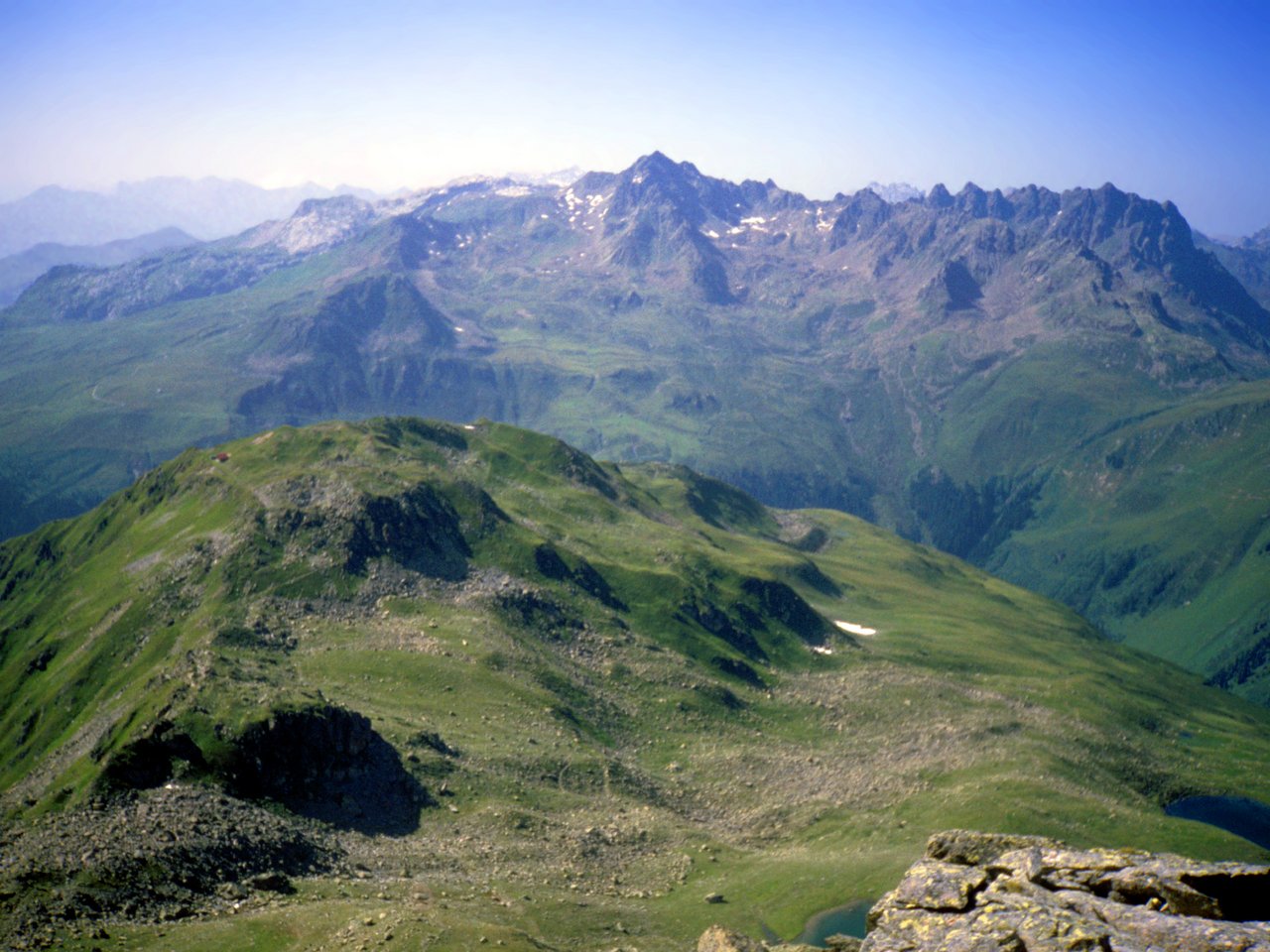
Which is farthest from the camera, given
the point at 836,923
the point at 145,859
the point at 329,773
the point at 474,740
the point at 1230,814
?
the point at 1230,814

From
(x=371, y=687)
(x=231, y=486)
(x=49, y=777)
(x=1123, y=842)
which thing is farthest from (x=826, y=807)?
(x=231, y=486)

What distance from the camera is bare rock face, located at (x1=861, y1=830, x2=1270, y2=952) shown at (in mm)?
30219

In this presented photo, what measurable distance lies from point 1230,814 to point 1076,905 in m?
147

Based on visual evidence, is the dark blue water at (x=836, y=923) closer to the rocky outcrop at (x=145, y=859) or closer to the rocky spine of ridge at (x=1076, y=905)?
the rocky outcrop at (x=145, y=859)

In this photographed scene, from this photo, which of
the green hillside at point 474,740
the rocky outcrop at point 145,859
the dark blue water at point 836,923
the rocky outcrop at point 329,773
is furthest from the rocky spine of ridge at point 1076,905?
the rocky outcrop at point 329,773

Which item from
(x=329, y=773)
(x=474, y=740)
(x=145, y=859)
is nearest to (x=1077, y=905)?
(x=145, y=859)

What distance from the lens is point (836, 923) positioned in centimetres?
9206

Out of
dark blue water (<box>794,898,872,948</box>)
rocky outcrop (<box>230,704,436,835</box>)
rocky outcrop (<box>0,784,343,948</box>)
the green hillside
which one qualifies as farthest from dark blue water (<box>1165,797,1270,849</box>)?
rocky outcrop (<box>0,784,343,948</box>)

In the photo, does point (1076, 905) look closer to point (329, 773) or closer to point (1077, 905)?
point (1077, 905)

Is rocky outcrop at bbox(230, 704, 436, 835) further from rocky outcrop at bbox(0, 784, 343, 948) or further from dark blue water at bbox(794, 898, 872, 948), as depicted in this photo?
dark blue water at bbox(794, 898, 872, 948)

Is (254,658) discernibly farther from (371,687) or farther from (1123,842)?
(1123,842)

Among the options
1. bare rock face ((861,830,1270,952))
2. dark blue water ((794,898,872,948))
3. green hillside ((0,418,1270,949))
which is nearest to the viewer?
bare rock face ((861,830,1270,952))

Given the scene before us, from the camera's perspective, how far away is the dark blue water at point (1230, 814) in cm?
14562

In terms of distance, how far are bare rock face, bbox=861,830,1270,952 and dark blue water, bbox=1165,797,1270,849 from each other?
429 feet
